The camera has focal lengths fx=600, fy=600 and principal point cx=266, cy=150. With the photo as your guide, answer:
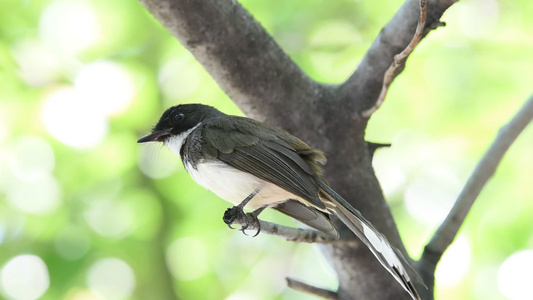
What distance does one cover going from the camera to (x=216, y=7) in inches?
110

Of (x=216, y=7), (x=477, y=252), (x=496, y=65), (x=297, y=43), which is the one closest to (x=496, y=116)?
(x=496, y=65)

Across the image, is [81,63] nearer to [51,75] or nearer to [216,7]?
[51,75]

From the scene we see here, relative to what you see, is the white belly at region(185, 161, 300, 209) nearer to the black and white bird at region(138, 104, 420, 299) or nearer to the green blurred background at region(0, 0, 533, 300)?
the black and white bird at region(138, 104, 420, 299)

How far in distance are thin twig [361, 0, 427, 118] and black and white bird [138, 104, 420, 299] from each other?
37 cm

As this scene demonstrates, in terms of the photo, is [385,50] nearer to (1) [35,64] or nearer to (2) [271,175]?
(2) [271,175]

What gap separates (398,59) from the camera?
8.29 feet

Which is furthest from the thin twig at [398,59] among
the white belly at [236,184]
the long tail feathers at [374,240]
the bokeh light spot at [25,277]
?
the bokeh light spot at [25,277]

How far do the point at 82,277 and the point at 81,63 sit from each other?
5.60 ft

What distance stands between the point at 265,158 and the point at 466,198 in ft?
3.52

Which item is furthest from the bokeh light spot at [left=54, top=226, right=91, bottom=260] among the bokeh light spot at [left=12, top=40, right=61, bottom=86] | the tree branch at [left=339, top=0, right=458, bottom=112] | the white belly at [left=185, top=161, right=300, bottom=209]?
the tree branch at [left=339, top=0, right=458, bottom=112]

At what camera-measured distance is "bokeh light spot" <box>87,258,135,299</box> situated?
190 inches

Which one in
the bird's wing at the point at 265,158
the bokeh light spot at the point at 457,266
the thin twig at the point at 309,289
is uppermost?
the bird's wing at the point at 265,158

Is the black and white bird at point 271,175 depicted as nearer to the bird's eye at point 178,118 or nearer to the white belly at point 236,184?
the white belly at point 236,184

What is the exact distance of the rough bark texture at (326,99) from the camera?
2.84 m
